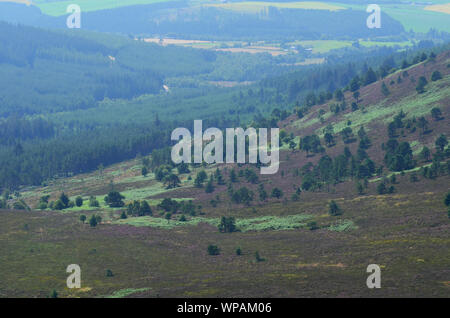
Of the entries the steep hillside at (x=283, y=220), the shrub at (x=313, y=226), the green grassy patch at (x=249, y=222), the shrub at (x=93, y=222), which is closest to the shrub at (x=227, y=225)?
the steep hillside at (x=283, y=220)

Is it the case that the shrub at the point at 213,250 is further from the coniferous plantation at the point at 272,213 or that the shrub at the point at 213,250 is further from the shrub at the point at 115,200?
the shrub at the point at 115,200

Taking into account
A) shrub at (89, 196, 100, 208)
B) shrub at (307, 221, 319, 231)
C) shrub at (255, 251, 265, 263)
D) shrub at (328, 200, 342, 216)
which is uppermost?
shrub at (89, 196, 100, 208)

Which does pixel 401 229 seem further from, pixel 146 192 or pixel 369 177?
pixel 146 192

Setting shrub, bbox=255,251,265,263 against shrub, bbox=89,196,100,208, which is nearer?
shrub, bbox=255,251,265,263

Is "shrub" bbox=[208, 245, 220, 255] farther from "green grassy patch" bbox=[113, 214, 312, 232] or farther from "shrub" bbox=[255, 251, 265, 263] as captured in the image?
"green grassy patch" bbox=[113, 214, 312, 232]

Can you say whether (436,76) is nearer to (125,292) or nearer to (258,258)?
(258,258)

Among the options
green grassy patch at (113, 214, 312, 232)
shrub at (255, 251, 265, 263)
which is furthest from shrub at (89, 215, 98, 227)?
shrub at (255, 251, 265, 263)

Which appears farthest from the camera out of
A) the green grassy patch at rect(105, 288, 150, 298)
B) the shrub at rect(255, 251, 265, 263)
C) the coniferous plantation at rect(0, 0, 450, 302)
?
the shrub at rect(255, 251, 265, 263)

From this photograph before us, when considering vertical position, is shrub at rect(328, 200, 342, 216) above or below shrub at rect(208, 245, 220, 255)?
above

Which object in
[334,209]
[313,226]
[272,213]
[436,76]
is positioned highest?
[436,76]

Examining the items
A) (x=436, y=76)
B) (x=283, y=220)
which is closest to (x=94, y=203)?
(x=283, y=220)

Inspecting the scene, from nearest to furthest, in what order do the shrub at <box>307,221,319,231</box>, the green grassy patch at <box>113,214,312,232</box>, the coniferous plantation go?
the coniferous plantation → the shrub at <box>307,221,319,231</box> → the green grassy patch at <box>113,214,312,232</box>

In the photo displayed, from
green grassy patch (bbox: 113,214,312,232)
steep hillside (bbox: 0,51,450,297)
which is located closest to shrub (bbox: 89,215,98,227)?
steep hillside (bbox: 0,51,450,297)
